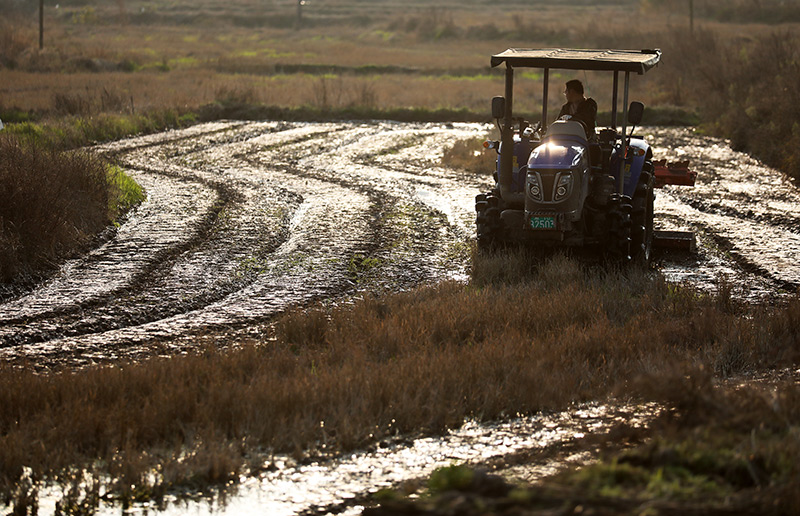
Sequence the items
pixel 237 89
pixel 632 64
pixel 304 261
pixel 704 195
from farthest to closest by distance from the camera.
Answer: pixel 237 89
pixel 704 195
pixel 304 261
pixel 632 64

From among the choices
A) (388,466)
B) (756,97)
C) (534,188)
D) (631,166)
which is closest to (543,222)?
(534,188)

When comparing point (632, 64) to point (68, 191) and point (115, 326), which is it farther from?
point (68, 191)

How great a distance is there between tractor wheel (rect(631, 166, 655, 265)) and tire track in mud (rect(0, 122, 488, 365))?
2098mm

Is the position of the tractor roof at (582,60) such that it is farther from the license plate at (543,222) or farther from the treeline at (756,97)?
the treeline at (756,97)

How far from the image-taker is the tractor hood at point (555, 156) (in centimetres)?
979

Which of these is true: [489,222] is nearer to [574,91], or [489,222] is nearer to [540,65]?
[574,91]

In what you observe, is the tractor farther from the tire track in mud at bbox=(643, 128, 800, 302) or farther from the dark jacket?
the tire track in mud at bbox=(643, 128, 800, 302)

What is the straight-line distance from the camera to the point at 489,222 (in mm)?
10727

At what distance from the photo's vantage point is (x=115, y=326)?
8.93 metres

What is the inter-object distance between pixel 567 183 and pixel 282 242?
4.54 meters

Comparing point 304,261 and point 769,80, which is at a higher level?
point 769,80

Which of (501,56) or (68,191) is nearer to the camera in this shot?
(501,56)

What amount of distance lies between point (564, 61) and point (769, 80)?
52.7ft

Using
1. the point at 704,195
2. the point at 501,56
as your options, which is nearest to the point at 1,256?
the point at 501,56
